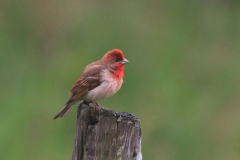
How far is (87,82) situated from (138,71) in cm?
284

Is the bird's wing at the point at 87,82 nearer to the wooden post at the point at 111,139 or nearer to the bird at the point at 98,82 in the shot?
the bird at the point at 98,82

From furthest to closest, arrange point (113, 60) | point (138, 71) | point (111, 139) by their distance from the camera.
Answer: point (138, 71) < point (113, 60) < point (111, 139)

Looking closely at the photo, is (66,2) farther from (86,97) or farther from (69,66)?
(86,97)

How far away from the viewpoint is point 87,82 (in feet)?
18.3

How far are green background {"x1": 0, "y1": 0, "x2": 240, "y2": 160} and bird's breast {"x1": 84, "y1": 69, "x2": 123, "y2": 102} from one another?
194cm

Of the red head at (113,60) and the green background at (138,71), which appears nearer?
the red head at (113,60)

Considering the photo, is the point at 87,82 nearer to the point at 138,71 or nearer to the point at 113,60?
the point at 113,60

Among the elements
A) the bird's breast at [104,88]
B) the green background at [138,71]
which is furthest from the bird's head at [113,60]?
the green background at [138,71]

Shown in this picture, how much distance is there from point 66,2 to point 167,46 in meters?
2.26

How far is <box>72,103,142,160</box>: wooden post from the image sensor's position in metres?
3.76

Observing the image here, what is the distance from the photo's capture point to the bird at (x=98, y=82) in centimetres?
554

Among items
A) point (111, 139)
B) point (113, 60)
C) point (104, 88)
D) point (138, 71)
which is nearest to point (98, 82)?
point (104, 88)

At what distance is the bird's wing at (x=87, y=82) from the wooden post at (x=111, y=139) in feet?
5.26

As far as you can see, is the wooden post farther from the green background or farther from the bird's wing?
the green background
